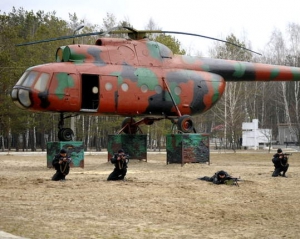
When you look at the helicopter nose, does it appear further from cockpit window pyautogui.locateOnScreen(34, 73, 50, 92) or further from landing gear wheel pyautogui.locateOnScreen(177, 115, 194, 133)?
landing gear wheel pyautogui.locateOnScreen(177, 115, 194, 133)

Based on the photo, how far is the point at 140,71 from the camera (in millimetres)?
24141

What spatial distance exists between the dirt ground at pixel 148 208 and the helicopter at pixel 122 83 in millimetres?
4660

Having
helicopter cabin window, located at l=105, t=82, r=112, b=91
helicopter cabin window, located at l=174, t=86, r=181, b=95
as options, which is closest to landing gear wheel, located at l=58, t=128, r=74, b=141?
helicopter cabin window, located at l=105, t=82, r=112, b=91

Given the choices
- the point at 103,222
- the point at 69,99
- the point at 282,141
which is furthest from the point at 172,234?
the point at 282,141

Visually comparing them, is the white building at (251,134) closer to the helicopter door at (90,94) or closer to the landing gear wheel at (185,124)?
the landing gear wheel at (185,124)

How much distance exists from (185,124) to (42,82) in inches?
226

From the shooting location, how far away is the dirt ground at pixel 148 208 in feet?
33.8

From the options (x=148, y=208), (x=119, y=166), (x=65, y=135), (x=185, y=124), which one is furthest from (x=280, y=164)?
(x=65, y=135)

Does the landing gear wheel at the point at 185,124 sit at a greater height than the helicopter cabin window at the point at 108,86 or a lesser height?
lesser

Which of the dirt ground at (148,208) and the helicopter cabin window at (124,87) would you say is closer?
the dirt ground at (148,208)

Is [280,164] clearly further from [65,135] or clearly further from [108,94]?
[65,135]

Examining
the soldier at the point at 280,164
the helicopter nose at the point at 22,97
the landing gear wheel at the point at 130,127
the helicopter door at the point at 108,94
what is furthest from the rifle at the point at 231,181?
the landing gear wheel at the point at 130,127

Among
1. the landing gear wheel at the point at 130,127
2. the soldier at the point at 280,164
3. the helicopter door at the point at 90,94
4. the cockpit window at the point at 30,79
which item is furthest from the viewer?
the landing gear wheel at the point at 130,127

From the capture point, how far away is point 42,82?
22.3m
